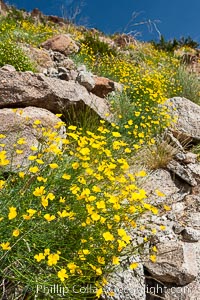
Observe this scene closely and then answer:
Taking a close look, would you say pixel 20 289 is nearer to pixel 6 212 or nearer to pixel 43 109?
pixel 6 212

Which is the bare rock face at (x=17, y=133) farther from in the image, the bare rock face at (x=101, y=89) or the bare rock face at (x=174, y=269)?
the bare rock face at (x=101, y=89)

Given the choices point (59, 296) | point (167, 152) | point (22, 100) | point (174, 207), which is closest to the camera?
point (59, 296)

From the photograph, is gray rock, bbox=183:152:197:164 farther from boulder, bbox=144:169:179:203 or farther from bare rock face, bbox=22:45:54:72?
bare rock face, bbox=22:45:54:72

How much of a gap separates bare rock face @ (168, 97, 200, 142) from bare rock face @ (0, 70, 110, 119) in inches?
55.9

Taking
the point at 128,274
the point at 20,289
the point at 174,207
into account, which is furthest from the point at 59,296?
the point at 174,207

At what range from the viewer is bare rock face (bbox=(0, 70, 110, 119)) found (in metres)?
3.82

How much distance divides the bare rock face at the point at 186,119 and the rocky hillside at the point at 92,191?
0.06 ft

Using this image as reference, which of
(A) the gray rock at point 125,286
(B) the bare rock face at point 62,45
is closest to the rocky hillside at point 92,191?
(A) the gray rock at point 125,286

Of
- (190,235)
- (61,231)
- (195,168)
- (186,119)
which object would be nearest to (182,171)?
(195,168)

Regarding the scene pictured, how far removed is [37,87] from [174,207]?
7.52 ft

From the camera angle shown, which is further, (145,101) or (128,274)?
(145,101)

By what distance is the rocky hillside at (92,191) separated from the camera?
1.90 m

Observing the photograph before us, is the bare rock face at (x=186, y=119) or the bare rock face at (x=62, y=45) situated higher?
the bare rock face at (x=62, y=45)

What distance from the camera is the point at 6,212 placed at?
1.95m
